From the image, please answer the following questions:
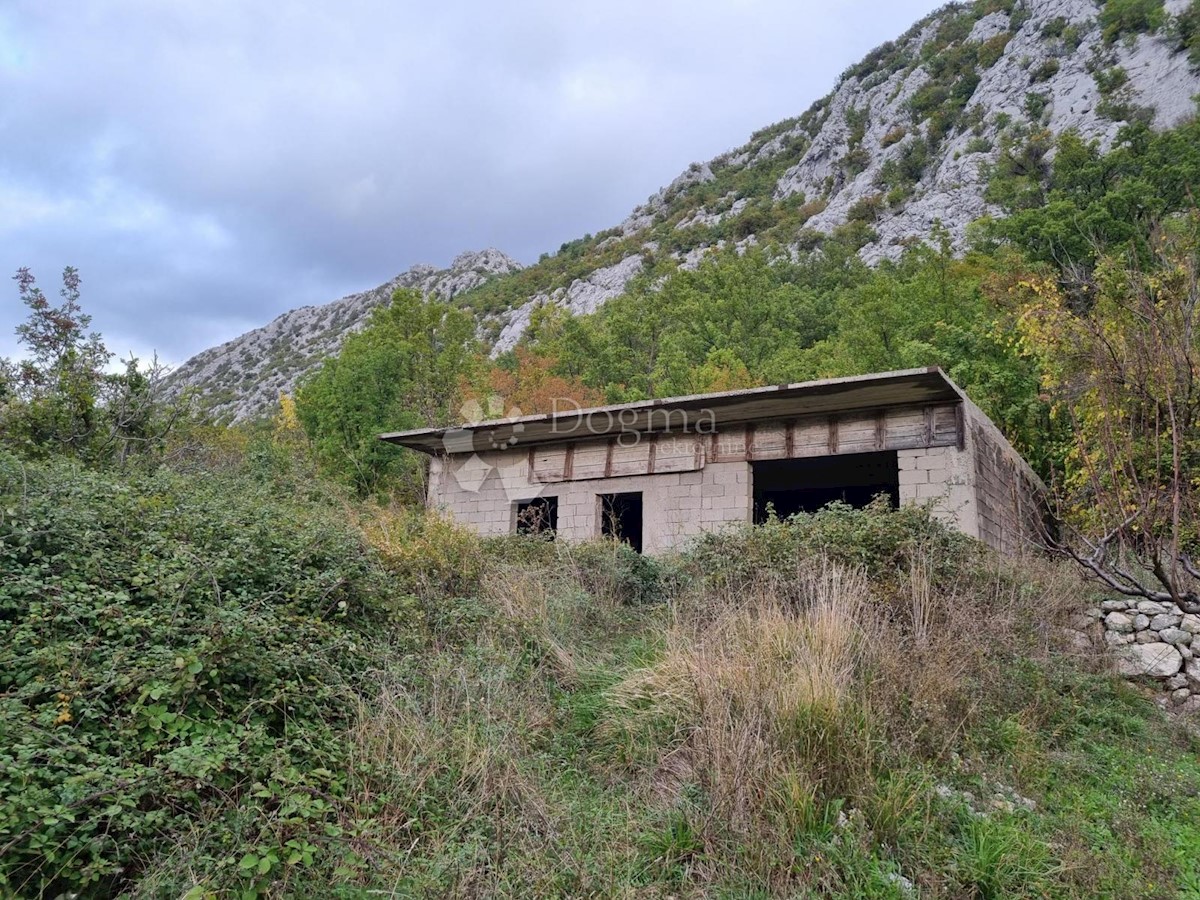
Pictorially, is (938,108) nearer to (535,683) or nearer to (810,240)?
(810,240)

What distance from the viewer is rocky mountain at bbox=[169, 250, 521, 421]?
211ft

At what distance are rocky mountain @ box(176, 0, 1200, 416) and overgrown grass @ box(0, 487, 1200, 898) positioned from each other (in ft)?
110

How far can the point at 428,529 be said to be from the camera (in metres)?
7.43

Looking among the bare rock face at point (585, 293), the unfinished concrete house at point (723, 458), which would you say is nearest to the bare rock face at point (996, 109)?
the bare rock face at point (585, 293)

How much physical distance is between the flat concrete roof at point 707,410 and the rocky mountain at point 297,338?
53046 mm

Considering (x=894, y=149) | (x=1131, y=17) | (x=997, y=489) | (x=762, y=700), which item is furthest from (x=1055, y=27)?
(x=762, y=700)

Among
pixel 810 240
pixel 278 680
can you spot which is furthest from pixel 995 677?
pixel 810 240

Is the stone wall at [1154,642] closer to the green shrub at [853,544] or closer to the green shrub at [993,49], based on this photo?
the green shrub at [853,544]

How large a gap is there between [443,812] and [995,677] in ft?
12.5

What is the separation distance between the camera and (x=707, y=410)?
10.5 metres

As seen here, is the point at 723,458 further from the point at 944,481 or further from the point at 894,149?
the point at 894,149

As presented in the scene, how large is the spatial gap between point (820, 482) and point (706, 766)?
11201 millimetres

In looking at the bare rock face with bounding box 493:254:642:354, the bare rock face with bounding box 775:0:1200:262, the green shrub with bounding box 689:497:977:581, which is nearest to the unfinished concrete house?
the green shrub with bounding box 689:497:977:581

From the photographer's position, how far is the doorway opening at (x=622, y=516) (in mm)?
11961
